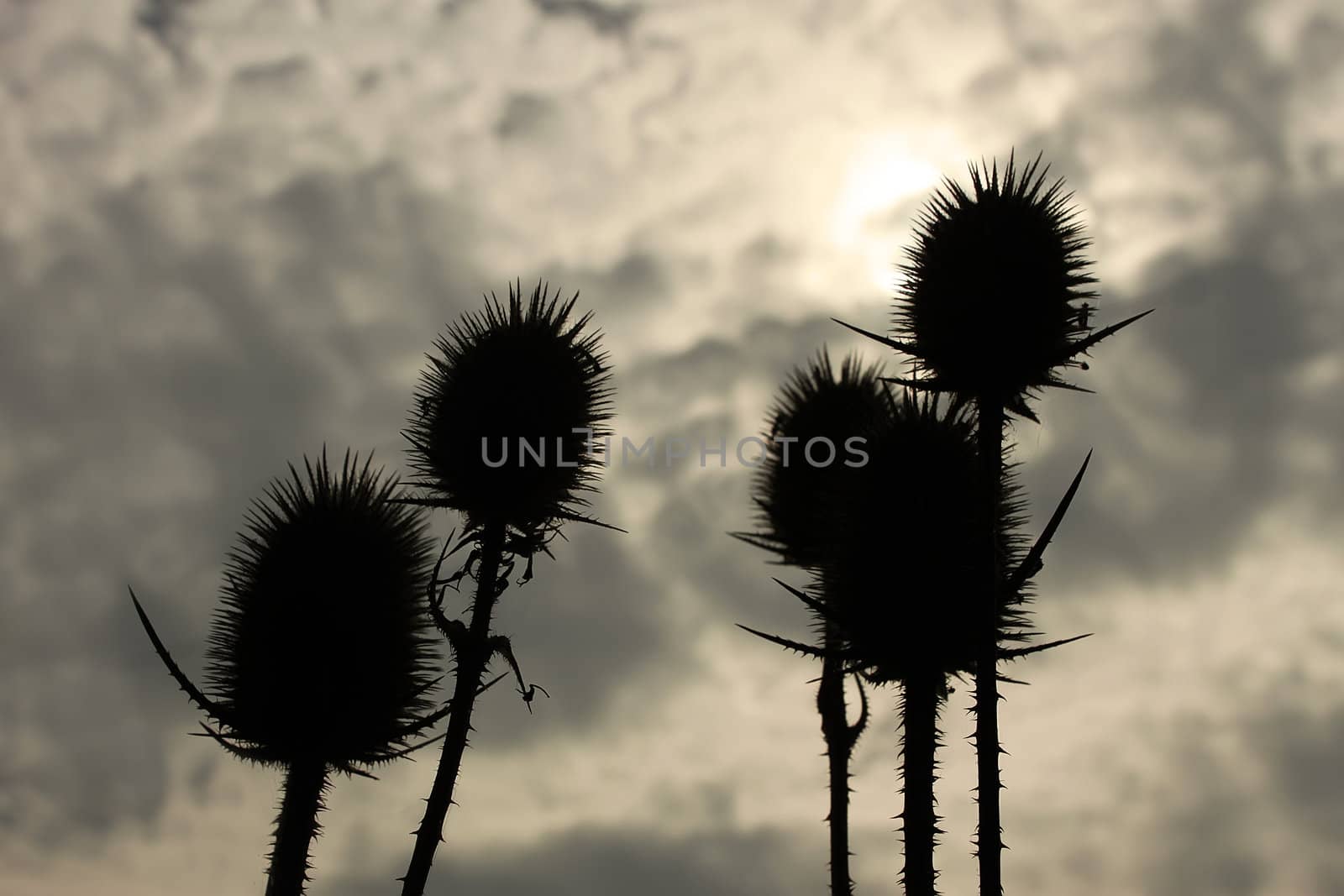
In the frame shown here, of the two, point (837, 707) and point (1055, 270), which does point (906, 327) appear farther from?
point (837, 707)

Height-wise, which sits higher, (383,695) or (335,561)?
(335,561)

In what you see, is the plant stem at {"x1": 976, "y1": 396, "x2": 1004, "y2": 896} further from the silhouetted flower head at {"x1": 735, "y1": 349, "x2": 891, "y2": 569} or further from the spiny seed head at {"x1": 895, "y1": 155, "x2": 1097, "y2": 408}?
the silhouetted flower head at {"x1": 735, "y1": 349, "x2": 891, "y2": 569}

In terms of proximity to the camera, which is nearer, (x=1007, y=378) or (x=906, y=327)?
(x=1007, y=378)

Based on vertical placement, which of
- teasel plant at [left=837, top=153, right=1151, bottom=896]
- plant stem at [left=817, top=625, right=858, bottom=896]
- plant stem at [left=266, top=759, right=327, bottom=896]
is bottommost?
plant stem at [left=266, top=759, right=327, bottom=896]

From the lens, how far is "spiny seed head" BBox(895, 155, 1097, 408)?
8852 mm

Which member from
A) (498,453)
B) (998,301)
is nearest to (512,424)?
(498,453)

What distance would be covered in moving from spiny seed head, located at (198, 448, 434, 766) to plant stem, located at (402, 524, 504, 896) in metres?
0.31

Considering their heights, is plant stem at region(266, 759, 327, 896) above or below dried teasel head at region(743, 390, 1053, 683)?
below

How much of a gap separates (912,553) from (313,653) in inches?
159

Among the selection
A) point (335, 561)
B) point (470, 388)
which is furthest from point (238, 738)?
point (470, 388)

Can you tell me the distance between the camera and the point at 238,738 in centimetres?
823

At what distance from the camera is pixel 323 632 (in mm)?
8180

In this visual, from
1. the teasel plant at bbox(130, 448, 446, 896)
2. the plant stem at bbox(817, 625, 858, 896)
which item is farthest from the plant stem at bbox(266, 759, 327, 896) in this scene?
the plant stem at bbox(817, 625, 858, 896)

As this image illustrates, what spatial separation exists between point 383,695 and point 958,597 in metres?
3.89
